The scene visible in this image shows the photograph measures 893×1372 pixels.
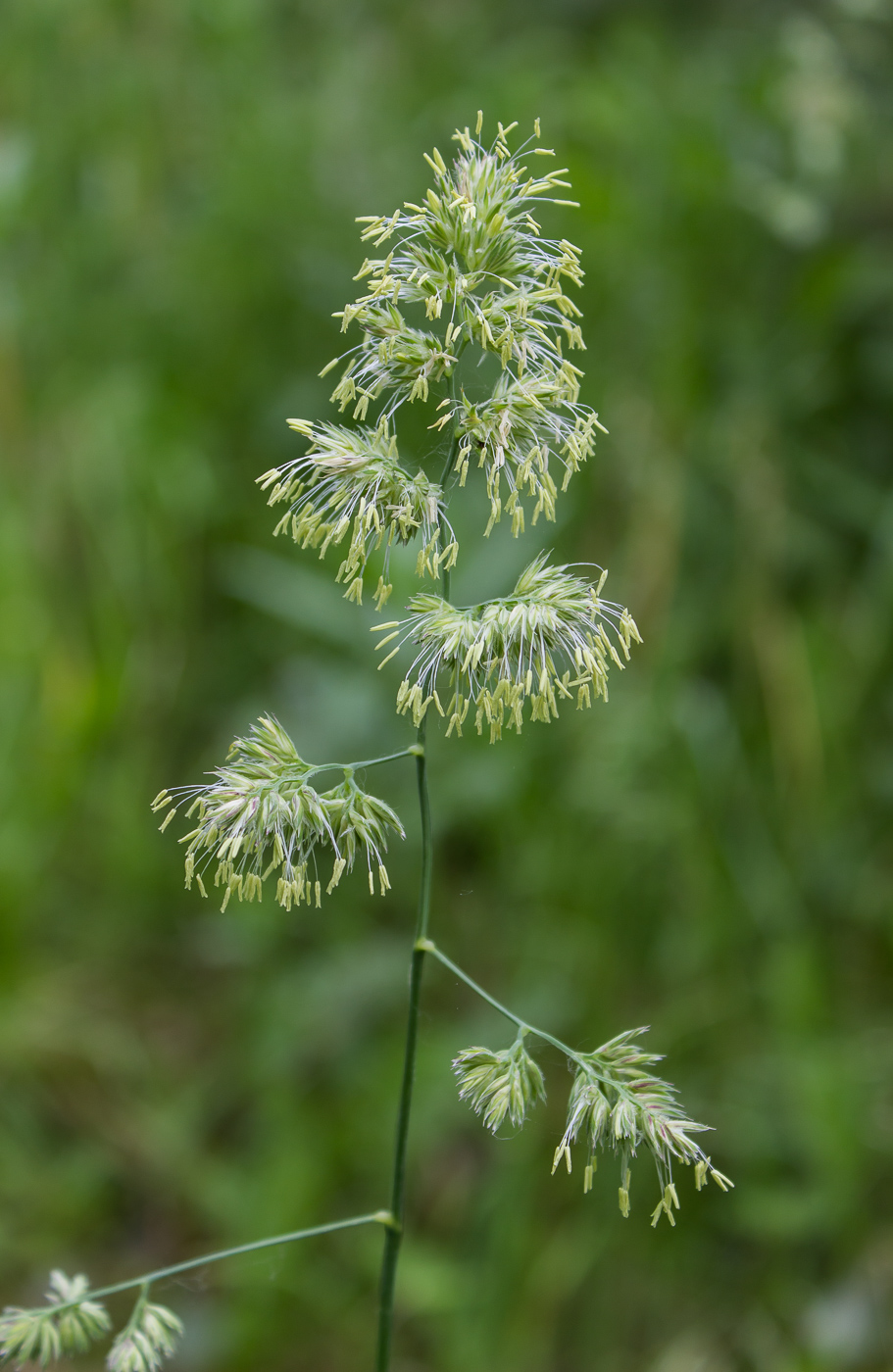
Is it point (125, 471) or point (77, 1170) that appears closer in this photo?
point (77, 1170)

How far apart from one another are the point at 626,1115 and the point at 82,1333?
699mm

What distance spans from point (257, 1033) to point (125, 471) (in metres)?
2.16

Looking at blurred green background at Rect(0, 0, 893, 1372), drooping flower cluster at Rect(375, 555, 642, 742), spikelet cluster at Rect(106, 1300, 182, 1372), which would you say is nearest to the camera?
drooping flower cluster at Rect(375, 555, 642, 742)

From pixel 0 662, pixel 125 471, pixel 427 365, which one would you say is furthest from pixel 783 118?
pixel 427 365

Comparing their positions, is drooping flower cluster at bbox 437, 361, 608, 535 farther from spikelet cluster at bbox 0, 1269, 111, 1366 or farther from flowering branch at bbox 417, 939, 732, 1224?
spikelet cluster at bbox 0, 1269, 111, 1366

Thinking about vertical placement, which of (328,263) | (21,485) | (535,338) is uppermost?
(328,263)

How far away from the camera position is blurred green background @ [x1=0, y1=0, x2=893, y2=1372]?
2.84 metres

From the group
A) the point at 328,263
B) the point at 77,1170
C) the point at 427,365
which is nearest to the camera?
the point at 427,365

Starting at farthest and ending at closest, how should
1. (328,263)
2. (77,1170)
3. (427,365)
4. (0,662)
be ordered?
(328,263), (0,662), (77,1170), (427,365)

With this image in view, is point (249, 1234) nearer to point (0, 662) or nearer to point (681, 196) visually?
point (0, 662)

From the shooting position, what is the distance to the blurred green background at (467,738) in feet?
9.31

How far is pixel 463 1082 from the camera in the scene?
1243mm

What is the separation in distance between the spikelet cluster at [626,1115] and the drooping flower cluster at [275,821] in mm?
308

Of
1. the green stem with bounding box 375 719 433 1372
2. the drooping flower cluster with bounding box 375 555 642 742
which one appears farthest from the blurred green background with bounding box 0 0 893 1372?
the drooping flower cluster with bounding box 375 555 642 742
